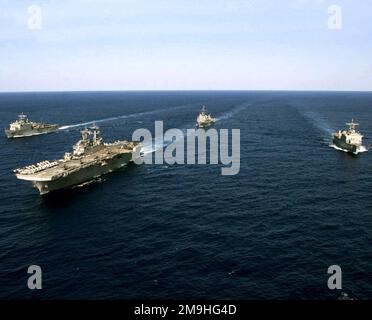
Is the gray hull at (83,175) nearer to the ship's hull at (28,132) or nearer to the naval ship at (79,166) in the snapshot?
the naval ship at (79,166)

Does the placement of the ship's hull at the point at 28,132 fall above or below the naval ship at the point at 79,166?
above

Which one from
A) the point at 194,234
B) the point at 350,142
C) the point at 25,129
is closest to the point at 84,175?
the point at 194,234

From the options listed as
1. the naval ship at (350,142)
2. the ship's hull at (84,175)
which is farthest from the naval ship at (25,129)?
the naval ship at (350,142)

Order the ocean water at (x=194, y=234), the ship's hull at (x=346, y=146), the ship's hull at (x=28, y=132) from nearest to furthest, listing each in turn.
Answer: the ocean water at (x=194, y=234) → the ship's hull at (x=346, y=146) → the ship's hull at (x=28, y=132)

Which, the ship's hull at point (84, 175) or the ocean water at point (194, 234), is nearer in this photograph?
the ocean water at point (194, 234)

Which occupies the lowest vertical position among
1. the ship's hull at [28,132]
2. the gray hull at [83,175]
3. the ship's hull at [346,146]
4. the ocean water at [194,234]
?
the ocean water at [194,234]

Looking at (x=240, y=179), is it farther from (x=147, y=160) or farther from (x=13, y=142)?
(x=13, y=142)

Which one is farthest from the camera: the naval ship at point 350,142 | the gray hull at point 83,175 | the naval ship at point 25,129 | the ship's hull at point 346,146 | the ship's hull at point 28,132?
the naval ship at point 25,129
